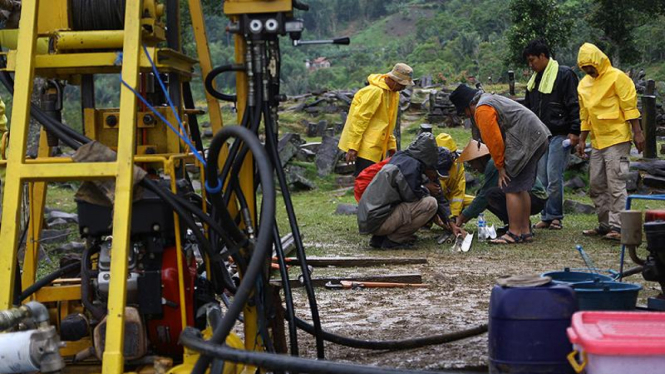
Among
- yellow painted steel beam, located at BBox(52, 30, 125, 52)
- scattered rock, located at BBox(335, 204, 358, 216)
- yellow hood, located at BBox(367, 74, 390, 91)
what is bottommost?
scattered rock, located at BBox(335, 204, 358, 216)

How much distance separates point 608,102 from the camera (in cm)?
971

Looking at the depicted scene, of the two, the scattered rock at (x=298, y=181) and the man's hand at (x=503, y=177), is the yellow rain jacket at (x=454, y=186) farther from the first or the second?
the scattered rock at (x=298, y=181)

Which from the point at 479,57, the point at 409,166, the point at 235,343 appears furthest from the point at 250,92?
the point at 479,57

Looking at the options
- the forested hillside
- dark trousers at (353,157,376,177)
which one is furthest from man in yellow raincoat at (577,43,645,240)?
the forested hillside

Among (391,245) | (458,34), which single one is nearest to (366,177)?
(391,245)

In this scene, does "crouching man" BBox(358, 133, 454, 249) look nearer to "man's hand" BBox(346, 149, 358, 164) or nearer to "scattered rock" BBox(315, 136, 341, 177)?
"man's hand" BBox(346, 149, 358, 164)

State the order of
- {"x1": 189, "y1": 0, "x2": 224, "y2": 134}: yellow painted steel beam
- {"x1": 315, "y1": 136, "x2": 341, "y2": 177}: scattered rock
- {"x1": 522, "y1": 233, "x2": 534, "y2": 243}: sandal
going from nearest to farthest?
{"x1": 189, "y1": 0, "x2": 224, "y2": 134}: yellow painted steel beam → {"x1": 522, "y1": 233, "x2": 534, "y2": 243}: sandal → {"x1": 315, "y1": 136, "x2": 341, "y2": 177}: scattered rock

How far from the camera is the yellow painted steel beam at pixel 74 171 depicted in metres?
3.85

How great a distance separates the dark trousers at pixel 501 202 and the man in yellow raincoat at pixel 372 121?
1.56 metres

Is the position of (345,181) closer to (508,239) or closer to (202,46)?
(508,239)

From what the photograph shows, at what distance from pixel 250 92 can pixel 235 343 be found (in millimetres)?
1106

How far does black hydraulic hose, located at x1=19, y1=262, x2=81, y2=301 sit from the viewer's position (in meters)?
4.37

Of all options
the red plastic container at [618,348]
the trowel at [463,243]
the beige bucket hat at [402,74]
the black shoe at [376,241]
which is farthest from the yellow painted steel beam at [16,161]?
the beige bucket hat at [402,74]

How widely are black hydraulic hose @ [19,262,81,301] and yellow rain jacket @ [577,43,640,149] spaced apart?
6398 mm
